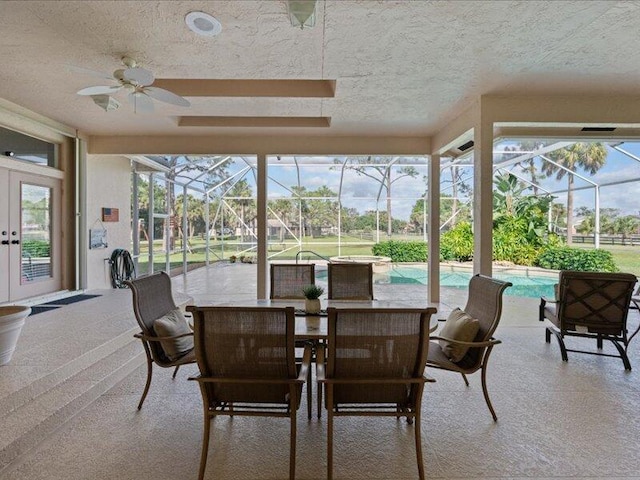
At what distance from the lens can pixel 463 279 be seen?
9.92 meters

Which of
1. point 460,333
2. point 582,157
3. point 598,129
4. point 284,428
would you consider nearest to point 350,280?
point 460,333

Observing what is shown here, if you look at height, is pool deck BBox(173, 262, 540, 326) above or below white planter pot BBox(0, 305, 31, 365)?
below

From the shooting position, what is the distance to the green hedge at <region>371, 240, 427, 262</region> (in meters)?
12.4

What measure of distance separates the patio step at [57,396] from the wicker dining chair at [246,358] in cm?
121

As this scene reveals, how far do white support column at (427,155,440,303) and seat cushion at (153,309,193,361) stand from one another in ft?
14.6

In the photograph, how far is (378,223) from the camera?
12.0 meters

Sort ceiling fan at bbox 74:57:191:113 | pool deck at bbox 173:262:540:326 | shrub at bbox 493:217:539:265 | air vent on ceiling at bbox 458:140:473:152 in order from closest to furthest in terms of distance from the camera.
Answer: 1. ceiling fan at bbox 74:57:191:113
2. pool deck at bbox 173:262:540:326
3. air vent on ceiling at bbox 458:140:473:152
4. shrub at bbox 493:217:539:265

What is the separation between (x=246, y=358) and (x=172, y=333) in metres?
0.99

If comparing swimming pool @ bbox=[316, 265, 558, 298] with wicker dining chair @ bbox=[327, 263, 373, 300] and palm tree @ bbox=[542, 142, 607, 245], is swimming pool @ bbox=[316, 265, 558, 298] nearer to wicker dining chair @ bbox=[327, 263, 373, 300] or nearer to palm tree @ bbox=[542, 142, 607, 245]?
palm tree @ bbox=[542, 142, 607, 245]

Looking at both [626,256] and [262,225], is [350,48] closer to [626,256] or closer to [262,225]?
[262,225]

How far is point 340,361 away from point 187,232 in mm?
9783

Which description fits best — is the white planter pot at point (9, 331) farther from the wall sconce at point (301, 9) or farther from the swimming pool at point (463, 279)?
the swimming pool at point (463, 279)

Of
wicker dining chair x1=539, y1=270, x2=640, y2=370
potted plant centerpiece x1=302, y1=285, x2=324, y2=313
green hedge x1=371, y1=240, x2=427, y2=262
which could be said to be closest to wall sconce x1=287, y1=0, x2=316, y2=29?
potted plant centerpiece x1=302, y1=285, x2=324, y2=313

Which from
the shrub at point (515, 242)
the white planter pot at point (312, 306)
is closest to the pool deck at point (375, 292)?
the white planter pot at point (312, 306)
